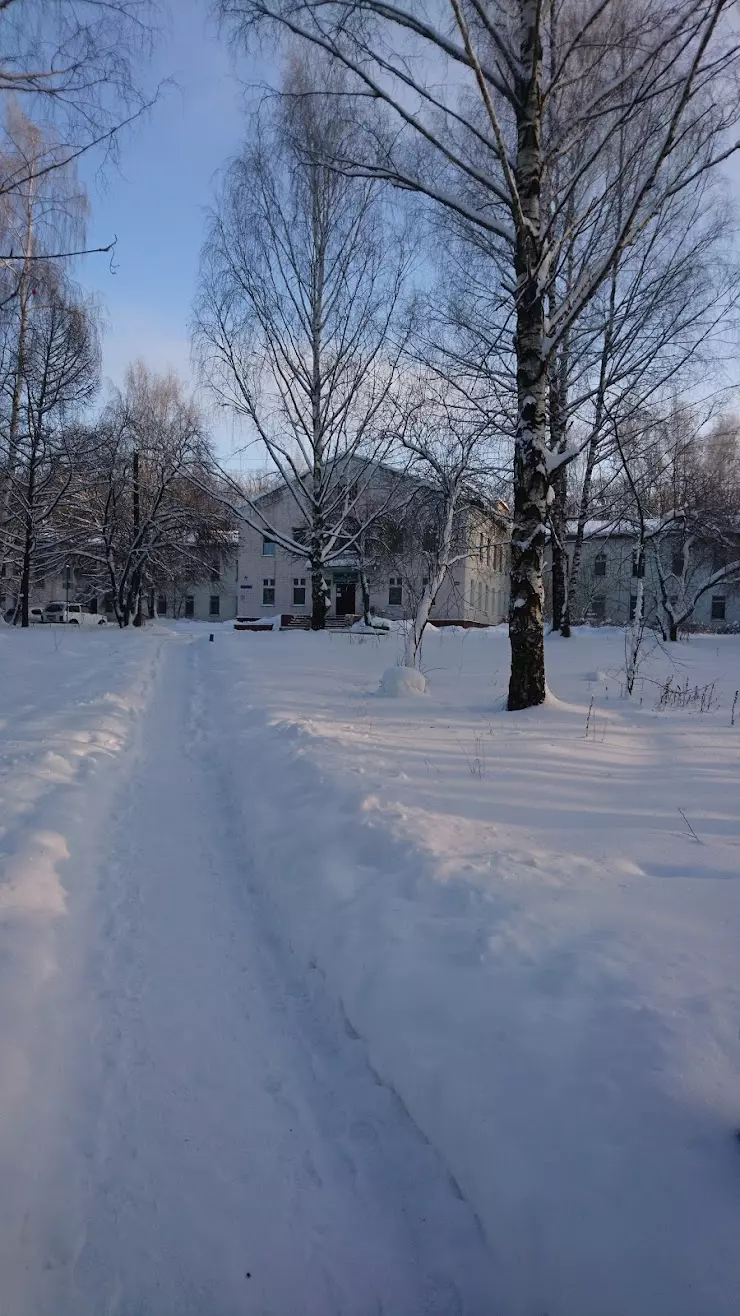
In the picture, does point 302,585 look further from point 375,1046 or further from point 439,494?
point 375,1046

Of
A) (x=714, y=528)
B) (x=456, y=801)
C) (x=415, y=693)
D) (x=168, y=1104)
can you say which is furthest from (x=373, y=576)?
(x=168, y=1104)

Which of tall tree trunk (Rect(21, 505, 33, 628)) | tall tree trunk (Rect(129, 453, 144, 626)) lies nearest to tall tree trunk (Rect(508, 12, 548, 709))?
tall tree trunk (Rect(21, 505, 33, 628))

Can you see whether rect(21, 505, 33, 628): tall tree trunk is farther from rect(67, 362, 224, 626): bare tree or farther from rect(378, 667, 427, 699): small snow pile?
rect(378, 667, 427, 699): small snow pile

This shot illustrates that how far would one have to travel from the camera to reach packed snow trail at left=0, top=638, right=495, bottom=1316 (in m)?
1.86

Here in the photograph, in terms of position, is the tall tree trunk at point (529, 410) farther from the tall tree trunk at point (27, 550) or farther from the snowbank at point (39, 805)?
the tall tree trunk at point (27, 550)

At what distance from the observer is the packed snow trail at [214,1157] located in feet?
6.09

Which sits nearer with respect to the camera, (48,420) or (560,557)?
(560,557)

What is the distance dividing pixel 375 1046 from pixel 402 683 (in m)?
7.40

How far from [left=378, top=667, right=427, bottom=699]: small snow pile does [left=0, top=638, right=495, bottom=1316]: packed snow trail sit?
6419mm

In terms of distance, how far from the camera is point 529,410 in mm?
7926

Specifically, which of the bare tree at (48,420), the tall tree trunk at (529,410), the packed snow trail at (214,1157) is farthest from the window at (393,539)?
the packed snow trail at (214,1157)

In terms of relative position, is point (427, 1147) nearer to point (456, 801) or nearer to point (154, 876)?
point (154, 876)

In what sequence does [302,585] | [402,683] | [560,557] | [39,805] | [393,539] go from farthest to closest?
[302,585] → [393,539] → [560,557] → [402,683] → [39,805]

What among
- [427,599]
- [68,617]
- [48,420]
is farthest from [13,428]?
[427,599]
